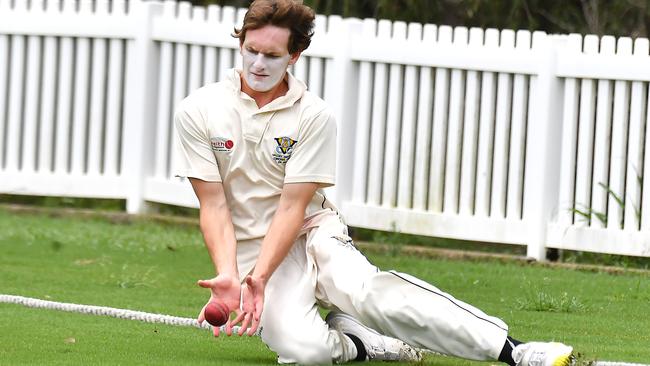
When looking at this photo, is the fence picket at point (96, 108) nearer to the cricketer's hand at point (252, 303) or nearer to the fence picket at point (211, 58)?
the fence picket at point (211, 58)

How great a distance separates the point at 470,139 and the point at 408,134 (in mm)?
461

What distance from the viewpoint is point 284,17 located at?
620cm

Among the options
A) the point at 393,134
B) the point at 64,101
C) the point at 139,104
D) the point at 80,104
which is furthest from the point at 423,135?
the point at 64,101

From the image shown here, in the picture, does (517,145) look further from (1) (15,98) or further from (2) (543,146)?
(1) (15,98)

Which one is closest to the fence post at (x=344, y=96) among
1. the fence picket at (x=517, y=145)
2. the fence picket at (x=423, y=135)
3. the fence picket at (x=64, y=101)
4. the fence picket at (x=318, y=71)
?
the fence picket at (x=318, y=71)

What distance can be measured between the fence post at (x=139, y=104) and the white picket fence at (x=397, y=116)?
1 cm

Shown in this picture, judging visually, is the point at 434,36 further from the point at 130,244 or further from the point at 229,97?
the point at 229,97

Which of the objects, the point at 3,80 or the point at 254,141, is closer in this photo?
the point at 254,141

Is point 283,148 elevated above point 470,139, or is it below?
below

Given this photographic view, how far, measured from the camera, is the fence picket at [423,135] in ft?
35.7

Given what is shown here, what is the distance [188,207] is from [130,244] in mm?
1781

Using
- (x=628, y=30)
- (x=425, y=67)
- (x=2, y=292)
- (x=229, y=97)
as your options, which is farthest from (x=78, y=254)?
(x=628, y=30)

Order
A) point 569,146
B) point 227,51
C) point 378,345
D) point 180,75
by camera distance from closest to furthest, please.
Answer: point 378,345
point 569,146
point 227,51
point 180,75

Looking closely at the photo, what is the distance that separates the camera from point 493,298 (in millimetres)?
8727
